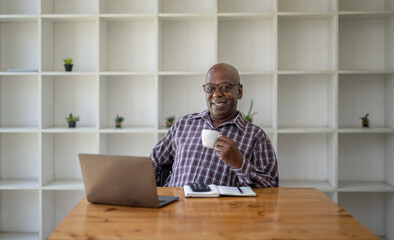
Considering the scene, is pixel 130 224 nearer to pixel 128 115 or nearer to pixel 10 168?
pixel 128 115

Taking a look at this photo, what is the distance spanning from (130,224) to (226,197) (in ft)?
1.70

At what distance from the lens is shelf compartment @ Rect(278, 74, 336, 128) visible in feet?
12.5

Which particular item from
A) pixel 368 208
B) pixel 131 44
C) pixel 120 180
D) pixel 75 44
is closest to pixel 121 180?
pixel 120 180

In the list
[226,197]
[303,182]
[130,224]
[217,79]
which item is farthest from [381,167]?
[130,224]

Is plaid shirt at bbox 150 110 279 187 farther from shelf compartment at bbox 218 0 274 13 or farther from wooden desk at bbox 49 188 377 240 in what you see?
shelf compartment at bbox 218 0 274 13

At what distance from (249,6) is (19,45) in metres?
1.93

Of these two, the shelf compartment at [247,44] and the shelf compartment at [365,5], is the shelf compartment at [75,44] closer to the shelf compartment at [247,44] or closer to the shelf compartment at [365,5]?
the shelf compartment at [247,44]

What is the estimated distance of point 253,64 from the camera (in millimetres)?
3814

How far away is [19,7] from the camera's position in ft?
12.8

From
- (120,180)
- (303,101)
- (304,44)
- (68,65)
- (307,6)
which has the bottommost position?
(120,180)

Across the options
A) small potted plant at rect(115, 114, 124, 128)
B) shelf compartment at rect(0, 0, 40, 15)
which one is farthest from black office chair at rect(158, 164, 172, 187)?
shelf compartment at rect(0, 0, 40, 15)

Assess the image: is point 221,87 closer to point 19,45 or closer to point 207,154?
point 207,154

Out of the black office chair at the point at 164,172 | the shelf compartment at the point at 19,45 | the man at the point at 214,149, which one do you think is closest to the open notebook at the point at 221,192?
the man at the point at 214,149

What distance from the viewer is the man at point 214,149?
242 cm
